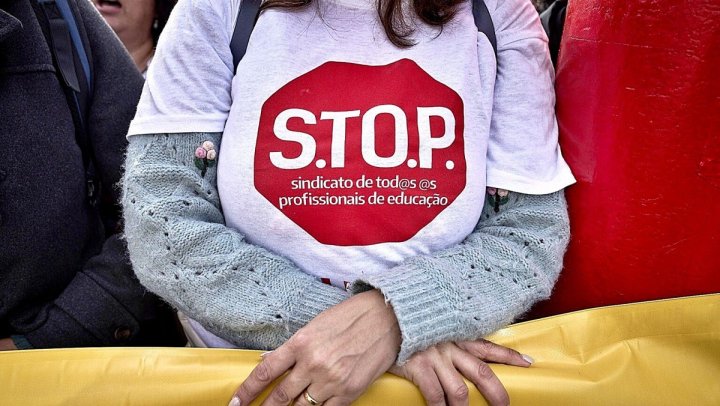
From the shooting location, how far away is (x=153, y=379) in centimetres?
134

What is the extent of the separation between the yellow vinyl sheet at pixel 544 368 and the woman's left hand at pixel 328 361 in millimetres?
46

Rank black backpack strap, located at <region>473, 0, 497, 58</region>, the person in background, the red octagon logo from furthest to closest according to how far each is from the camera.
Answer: the person in background, black backpack strap, located at <region>473, 0, 497, 58</region>, the red octagon logo

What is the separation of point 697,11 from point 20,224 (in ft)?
4.97

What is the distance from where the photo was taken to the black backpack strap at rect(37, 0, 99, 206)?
5.41 ft

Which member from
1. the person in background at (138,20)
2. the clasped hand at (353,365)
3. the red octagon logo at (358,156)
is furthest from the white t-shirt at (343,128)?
the person in background at (138,20)

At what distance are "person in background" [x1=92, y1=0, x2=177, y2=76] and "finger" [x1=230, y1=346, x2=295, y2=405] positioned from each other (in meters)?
2.02

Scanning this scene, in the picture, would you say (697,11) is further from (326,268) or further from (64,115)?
(64,115)

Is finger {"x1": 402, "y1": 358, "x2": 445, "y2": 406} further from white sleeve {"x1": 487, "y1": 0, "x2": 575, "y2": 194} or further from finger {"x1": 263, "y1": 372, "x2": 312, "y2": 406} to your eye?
white sleeve {"x1": 487, "y1": 0, "x2": 575, "y2": 194}

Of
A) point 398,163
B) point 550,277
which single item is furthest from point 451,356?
point 398,163

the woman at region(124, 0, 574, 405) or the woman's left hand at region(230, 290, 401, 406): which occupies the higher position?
the woman at region(124, 0, 574, 405)

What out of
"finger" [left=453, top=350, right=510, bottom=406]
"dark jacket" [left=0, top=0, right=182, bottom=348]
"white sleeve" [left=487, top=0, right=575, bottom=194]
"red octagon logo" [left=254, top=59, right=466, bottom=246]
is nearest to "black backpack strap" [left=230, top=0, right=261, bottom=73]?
"red octagon logo" [left=254, top=59, right=466, bottom=246]

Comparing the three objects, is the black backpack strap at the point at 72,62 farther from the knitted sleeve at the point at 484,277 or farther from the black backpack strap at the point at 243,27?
the knitted sleeve at the point at 484,277

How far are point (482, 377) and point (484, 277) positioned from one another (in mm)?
206

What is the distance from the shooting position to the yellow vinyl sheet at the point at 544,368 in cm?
134
